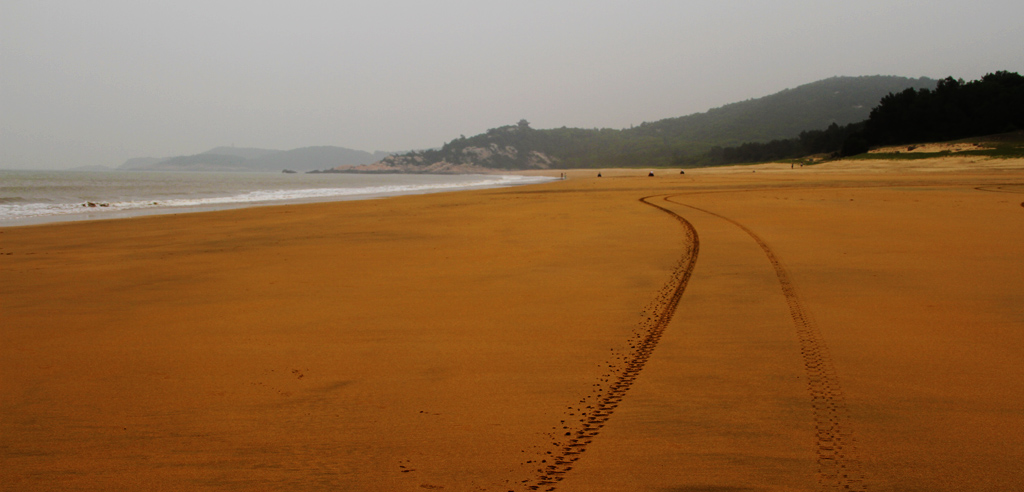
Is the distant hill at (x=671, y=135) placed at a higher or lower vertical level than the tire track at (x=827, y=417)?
higher

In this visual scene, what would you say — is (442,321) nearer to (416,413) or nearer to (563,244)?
(416,413)

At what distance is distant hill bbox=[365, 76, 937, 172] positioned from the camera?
140875mm

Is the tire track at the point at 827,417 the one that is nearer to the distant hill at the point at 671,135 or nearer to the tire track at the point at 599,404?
the tire track at the point at 599,404

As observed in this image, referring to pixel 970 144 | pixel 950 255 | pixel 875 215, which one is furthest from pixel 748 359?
pixel 970 144

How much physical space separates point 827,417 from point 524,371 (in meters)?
1.60

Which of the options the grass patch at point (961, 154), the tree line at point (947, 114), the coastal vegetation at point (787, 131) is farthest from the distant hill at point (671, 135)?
the grass patch at point (961, 154)

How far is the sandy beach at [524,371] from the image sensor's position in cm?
237

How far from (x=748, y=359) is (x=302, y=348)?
2.93 metres

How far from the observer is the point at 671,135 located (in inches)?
6772

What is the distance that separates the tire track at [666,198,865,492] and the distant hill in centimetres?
12328

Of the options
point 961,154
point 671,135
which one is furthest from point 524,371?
point 671,135

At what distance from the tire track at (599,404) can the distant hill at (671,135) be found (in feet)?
403

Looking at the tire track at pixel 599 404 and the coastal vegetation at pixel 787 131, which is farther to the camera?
the coastal vegetation at pixel 787 131

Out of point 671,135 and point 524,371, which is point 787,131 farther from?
point 524,371
